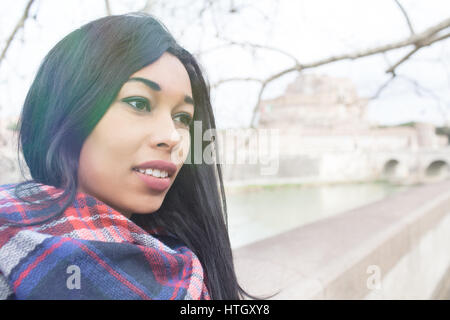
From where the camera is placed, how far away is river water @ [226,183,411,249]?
19.7ft

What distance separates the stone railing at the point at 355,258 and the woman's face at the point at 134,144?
67 cm

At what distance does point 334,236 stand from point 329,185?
1739 cm

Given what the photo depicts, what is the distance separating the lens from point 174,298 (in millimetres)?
524

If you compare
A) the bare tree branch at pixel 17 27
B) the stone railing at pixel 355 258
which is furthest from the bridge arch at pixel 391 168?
the bare tree branch at pixel 17 27

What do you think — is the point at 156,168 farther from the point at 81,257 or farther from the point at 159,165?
the point at 81,257

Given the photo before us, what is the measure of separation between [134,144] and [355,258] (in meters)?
1.20

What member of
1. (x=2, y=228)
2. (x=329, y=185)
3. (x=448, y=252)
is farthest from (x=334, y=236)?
(x=329, y=185)

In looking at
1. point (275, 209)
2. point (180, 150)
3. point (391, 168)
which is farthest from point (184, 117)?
point (391, 168)

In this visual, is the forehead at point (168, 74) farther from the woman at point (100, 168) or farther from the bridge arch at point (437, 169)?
the bridge arch at point (437, 169)

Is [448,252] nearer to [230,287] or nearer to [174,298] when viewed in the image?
[230,287]

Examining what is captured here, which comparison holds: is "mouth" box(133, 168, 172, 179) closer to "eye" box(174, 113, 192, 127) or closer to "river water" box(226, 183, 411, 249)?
"eye" box(174, 113, 192, 127)

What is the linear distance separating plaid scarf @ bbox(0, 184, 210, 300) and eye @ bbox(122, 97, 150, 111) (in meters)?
0.17

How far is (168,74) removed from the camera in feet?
2.06
